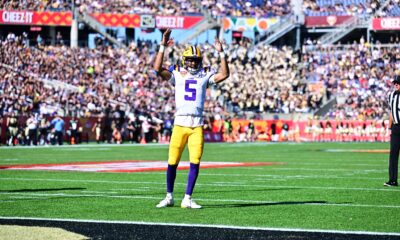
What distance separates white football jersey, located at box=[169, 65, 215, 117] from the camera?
11664 mm

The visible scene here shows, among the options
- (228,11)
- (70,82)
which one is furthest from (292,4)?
(70,82)

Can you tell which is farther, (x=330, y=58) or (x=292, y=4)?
(x=292, y=4)

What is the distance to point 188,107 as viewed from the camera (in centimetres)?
1166

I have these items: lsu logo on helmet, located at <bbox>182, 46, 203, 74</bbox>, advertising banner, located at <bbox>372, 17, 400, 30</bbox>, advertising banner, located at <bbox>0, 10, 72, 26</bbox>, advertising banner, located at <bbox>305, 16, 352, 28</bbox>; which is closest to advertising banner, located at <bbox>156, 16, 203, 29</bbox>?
advertising banner, located at <bbox>0, 10, 72, 26</bbox>

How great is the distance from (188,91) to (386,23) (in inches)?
1901

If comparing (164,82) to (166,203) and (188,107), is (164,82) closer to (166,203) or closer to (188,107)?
(188,107)

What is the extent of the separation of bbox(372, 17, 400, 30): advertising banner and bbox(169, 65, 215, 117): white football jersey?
47931 mm

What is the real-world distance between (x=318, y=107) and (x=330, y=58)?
174 inches

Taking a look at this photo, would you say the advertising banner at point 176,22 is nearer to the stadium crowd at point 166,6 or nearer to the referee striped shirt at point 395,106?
the stadium crowd at point 166,6

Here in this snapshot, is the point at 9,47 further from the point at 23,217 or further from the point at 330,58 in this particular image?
the point at 23,217

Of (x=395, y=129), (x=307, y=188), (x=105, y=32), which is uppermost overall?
(x=105, y=32)

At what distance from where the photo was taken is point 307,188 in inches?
585

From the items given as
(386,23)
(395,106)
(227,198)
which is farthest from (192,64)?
(386,23)

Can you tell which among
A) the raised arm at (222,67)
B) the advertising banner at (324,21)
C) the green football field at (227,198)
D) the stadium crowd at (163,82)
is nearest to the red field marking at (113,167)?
the green football field at (227,198)
